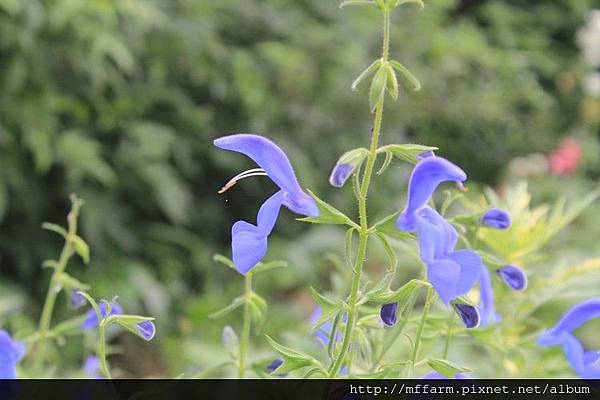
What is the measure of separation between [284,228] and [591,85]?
1.66 metres

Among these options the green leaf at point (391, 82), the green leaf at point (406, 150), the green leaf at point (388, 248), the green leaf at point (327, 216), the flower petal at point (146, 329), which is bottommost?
the flower petal at point (146, 329)

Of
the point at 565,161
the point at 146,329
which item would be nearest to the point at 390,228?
the point at 146,329

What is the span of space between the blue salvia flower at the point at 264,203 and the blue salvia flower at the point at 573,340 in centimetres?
27

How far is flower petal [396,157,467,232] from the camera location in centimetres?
50

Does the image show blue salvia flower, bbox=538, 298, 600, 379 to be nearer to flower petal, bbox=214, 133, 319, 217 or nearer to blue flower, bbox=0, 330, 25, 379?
flower petal, bbox=214, 133, 319, 217

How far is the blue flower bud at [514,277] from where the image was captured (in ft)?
2.16

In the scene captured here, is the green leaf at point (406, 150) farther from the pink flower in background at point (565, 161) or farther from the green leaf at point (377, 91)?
the pink flower in background at point (565, 161)

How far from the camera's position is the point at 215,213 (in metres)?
2.77

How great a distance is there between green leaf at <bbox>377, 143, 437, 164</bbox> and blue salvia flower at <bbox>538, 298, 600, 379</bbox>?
0.27m

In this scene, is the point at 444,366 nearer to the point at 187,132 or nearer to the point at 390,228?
the point at 390,228

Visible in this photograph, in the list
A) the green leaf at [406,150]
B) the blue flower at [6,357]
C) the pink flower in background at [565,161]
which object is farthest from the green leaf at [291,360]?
the pink flower in background at [565,161]

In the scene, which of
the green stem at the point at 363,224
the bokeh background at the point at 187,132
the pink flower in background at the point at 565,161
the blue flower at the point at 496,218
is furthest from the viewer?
the pink flower in background at the point at 565,161
